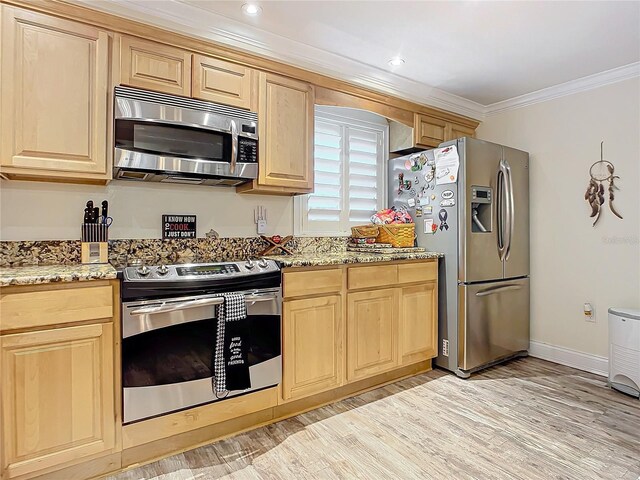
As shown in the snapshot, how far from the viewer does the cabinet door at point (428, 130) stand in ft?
11.3

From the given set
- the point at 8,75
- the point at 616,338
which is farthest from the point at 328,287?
the point at 616,338

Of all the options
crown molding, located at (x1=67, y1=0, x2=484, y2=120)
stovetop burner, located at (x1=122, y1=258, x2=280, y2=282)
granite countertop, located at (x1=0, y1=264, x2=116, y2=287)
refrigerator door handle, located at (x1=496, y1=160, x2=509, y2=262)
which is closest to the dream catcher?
refrigerator door handle, located at (x1=496, y1=160, x2=509, y2=262)

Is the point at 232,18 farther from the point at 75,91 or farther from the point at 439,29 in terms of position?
the point at 439,29

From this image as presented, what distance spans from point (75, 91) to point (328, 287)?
5.75 ft

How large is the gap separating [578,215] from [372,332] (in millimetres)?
2080

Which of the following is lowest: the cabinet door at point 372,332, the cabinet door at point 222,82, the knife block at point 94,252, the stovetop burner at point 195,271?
the cabinet door at point 372,332

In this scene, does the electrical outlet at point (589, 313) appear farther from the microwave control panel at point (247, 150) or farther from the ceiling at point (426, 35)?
the microwave control panel at point (247, 150)

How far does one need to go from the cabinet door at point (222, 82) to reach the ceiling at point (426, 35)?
149mm

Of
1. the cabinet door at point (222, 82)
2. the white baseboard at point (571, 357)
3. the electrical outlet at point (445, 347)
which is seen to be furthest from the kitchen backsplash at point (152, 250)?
the white baseboard at point (571, 357)

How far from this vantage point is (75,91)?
1.95 metres

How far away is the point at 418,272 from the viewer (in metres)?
2.99

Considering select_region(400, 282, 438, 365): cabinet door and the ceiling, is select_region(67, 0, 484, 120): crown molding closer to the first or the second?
the ceiling

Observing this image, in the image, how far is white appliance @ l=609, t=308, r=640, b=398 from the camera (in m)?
2.69

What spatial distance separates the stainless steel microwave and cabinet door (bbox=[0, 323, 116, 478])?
92 cm
